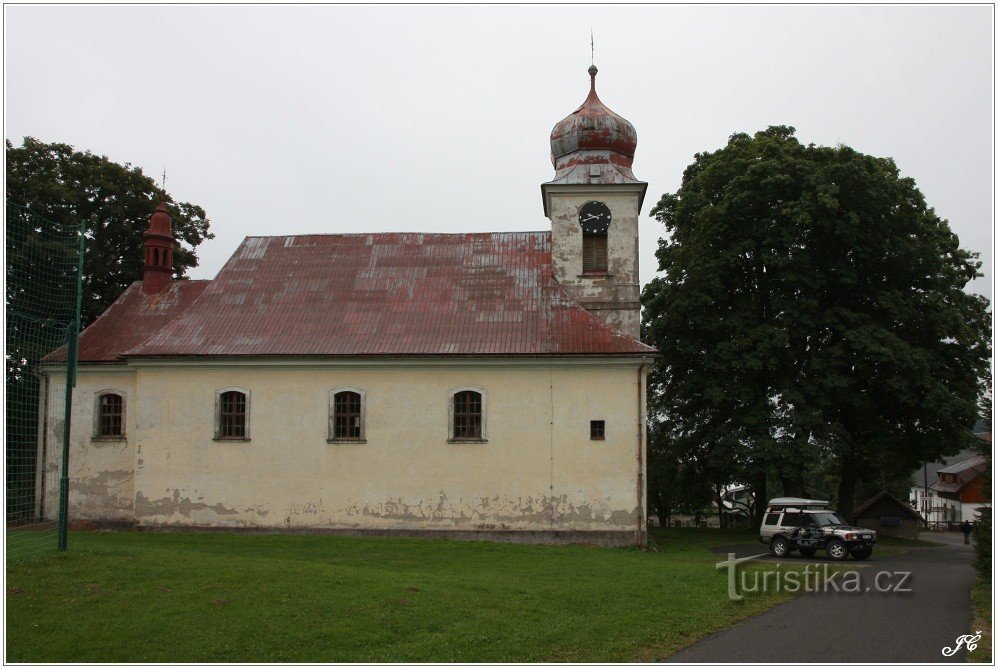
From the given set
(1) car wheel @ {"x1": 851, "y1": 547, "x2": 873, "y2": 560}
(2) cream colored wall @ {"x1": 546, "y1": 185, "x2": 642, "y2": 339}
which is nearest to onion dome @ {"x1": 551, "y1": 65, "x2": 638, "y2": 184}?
(2) cream colored wall @ {"x1": 546, "y1": 185, "x2": 642, "y2": 339}

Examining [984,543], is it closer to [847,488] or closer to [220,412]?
[847,488]

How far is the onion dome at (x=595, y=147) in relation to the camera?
987 inches

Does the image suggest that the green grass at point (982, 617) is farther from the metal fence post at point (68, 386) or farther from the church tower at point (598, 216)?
the metal fence post at point (68, 386)

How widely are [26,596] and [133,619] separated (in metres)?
1.97

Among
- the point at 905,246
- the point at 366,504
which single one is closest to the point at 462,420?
the point at 366,504

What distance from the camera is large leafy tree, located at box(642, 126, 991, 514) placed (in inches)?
1016

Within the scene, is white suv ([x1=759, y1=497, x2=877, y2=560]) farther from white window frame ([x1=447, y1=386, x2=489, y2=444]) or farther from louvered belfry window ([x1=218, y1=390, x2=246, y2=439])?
louvered belfry window ([x1=218, y1=390, x2=246, y2=439])

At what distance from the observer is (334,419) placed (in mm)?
22719

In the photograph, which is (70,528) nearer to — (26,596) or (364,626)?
(26,596)

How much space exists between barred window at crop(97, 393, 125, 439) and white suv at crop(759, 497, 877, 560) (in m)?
18.7

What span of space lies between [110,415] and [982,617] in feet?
73.5

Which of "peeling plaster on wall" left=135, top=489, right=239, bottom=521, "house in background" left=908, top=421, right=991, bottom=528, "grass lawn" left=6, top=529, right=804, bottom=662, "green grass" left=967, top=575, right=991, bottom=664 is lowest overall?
"house in background" left=908, top=421, right=991, bottom=528

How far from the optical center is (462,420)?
22516mm

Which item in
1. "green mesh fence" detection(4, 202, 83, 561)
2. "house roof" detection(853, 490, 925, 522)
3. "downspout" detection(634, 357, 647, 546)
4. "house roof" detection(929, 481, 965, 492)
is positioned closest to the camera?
"green mesh fence" detection(4, 202, 83, 561)
